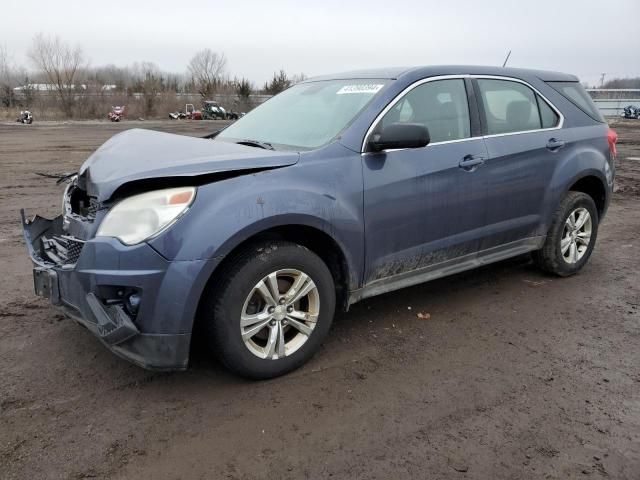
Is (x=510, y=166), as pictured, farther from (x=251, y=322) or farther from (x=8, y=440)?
(x=8, y=440)

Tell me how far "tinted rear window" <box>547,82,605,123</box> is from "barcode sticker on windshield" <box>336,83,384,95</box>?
1.97m

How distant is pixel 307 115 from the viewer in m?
3.99

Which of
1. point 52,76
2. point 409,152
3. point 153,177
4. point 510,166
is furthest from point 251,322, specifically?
point 52,76

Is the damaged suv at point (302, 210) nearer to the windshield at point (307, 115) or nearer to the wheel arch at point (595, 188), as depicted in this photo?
the windshield at point (307, 115)

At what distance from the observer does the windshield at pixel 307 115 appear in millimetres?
3670

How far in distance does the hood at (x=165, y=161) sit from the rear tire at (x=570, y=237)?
2.78m

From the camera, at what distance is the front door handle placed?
3.97 metres

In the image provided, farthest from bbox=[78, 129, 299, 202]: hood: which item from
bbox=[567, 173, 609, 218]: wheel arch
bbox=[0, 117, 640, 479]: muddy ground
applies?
bbox=[567, 173, 609, 218]: wheel arch

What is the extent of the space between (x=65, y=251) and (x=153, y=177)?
33.1 inches

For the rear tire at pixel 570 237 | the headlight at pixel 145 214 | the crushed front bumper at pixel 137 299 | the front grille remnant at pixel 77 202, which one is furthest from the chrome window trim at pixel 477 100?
the front grille remnant at pixel 77 202

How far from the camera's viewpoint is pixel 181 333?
2.84m

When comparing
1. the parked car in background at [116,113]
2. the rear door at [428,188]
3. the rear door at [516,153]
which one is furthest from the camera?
the parked car in background at [116,113]

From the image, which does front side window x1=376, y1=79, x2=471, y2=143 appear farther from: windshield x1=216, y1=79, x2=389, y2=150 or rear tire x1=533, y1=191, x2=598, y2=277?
rear tire x1=533, y1=191, x2=598, y2=277

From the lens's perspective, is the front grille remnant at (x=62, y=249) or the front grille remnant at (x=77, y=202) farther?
the front grille remnant at (x=77, y=202)
